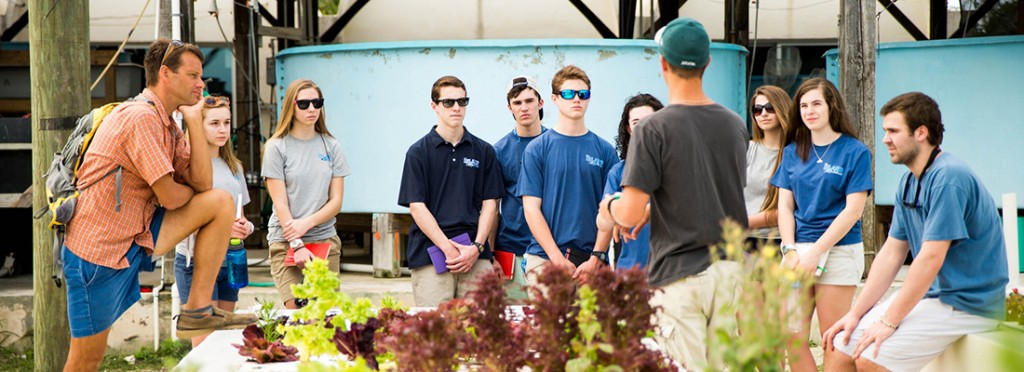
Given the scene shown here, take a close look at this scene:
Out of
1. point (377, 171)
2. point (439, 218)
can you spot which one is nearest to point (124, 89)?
point (377, 171)

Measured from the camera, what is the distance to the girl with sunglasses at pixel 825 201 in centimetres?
473

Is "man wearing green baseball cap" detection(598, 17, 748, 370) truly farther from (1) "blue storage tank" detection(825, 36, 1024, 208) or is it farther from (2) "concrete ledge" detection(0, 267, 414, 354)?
(1) "blue storage tank" detection(825, 36, 1024, 208)

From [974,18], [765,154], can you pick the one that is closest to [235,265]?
[765,154]

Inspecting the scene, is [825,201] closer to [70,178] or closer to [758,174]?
[758,174]

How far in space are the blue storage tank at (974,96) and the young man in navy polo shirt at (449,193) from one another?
4.28 m

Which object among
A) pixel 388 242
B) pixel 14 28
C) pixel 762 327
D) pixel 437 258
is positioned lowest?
pixel 388 242

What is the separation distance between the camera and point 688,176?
3.44 m

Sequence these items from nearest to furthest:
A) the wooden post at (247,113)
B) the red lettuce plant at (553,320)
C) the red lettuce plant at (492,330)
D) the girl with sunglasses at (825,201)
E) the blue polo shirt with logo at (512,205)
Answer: the red lettuce plant at (553,320)
the red lettuce plant at (492,330)
the girl with sunglasses at (825,201)
the blue polo shirt with logo at (512,205)
the wooden post at (247,113)

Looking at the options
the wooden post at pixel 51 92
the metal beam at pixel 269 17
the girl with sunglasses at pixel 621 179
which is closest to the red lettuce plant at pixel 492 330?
the girl with sunglasses at pixel 621 179

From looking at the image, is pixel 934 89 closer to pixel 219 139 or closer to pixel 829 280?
pixel 829 280

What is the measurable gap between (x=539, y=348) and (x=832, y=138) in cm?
272

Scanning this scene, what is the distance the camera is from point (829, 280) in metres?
4.77

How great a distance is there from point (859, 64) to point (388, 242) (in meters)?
3.91

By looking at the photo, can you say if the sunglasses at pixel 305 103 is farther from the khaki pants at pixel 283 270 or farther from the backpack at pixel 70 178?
the backpack at pixel 70 178
